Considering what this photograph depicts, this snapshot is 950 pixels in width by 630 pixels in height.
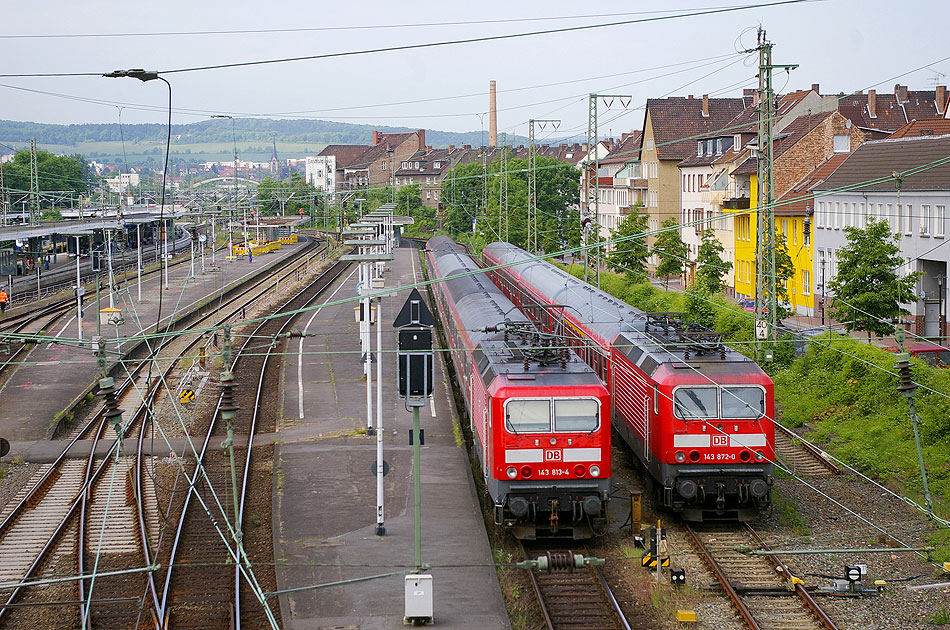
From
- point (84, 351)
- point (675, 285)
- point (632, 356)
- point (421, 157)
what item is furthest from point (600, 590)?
point (421, 157)

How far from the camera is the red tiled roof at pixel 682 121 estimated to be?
69.8m

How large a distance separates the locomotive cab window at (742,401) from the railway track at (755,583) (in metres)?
2.12

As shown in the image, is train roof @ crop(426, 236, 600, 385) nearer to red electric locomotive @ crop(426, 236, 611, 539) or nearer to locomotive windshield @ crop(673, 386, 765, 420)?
red electric locomotive @ crop(426, 236, 611, 539)

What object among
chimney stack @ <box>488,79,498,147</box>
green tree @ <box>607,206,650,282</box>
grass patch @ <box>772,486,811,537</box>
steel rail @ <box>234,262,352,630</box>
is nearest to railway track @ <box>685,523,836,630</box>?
grass patch @ <box>772,486,811,537</box>

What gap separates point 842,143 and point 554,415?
132 feet

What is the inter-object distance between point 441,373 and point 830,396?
11.7 m

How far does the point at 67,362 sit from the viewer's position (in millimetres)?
24469

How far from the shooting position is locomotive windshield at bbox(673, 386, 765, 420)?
17.0 metres

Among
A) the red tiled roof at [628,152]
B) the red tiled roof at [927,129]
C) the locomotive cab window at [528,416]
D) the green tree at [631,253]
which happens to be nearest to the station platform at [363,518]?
the locomotive cab window at [528,416]

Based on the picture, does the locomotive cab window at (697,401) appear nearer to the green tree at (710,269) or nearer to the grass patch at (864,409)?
the grass patch at (864,409)

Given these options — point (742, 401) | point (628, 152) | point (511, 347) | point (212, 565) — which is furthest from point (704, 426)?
point (628, 152)

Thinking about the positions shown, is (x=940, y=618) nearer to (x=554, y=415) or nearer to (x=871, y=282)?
(x=554, y=415)

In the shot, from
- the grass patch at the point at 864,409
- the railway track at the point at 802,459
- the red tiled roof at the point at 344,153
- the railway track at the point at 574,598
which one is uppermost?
the red tiled roof at the point at 344,153

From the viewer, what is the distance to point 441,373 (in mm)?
32250
